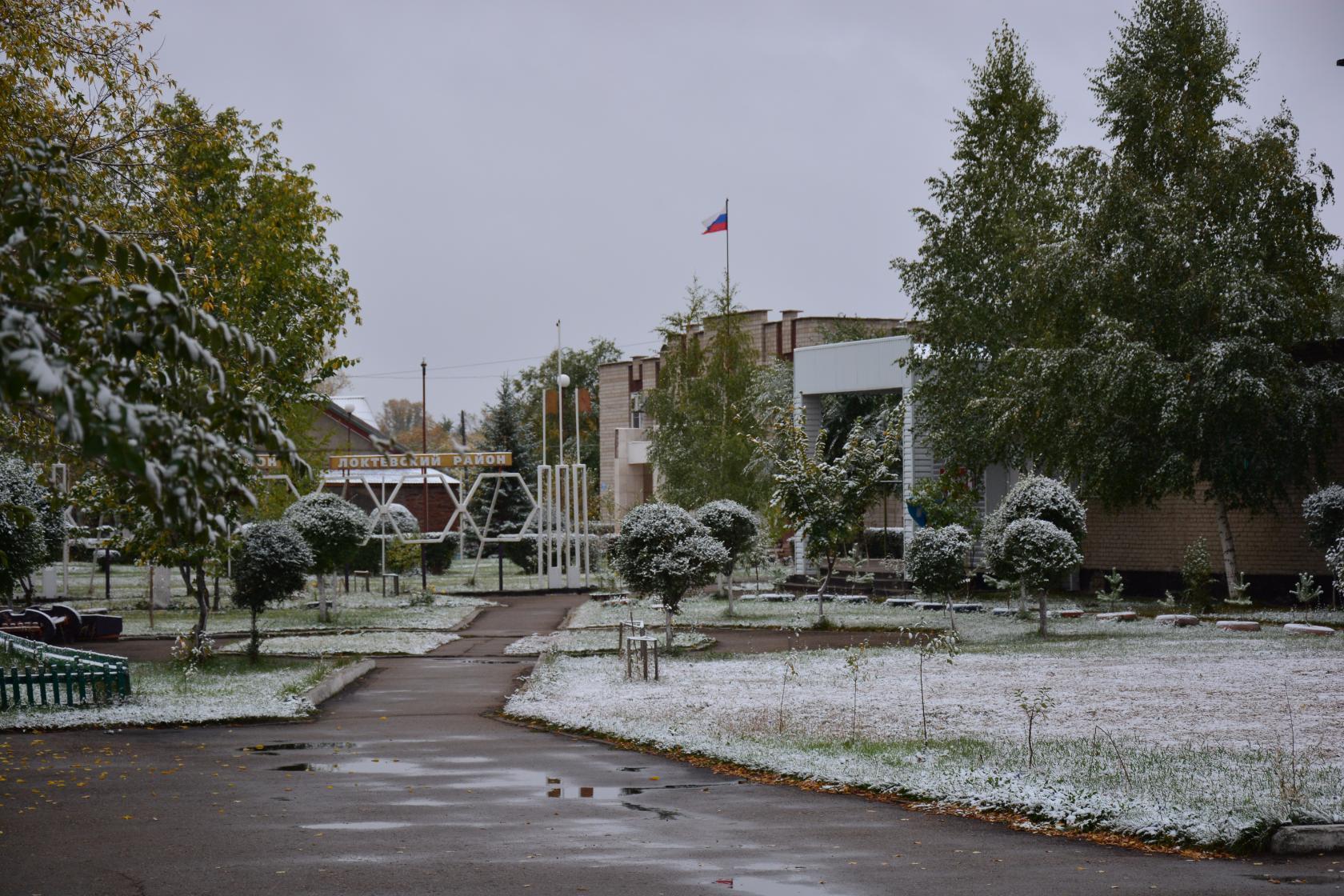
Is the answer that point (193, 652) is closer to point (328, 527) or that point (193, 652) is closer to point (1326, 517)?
point (328, 527)

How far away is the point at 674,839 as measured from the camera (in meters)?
8.95

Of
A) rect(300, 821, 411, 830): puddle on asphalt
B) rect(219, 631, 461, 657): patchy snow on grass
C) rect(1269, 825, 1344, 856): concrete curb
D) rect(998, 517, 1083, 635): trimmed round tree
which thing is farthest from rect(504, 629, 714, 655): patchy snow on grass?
rect(1269, 825, 1344, 856): concrete curb

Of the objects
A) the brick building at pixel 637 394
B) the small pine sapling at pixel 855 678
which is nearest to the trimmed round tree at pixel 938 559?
the small pine sapling at pixel 855 678

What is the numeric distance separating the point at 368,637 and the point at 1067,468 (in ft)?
51.1

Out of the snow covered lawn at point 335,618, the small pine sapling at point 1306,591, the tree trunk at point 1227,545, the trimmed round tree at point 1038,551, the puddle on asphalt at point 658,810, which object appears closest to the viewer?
the puddle on asphalt at point 658,810

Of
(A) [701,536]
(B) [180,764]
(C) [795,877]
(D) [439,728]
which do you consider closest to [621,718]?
(D) [439,728]

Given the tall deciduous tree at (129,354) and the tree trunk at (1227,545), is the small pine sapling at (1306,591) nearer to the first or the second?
the tree trunk at (1227,545)

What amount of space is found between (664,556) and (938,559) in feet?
17.8

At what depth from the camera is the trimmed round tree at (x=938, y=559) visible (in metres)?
24.5

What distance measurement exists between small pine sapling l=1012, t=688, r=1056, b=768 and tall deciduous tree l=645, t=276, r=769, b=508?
91.8 ft

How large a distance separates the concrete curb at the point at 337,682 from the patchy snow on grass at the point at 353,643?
6.27ft

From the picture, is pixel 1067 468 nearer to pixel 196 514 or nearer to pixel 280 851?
pixel 280 851

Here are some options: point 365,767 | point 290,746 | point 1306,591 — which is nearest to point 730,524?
point 1306,591

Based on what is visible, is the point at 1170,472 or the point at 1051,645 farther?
the point at 1170,472
